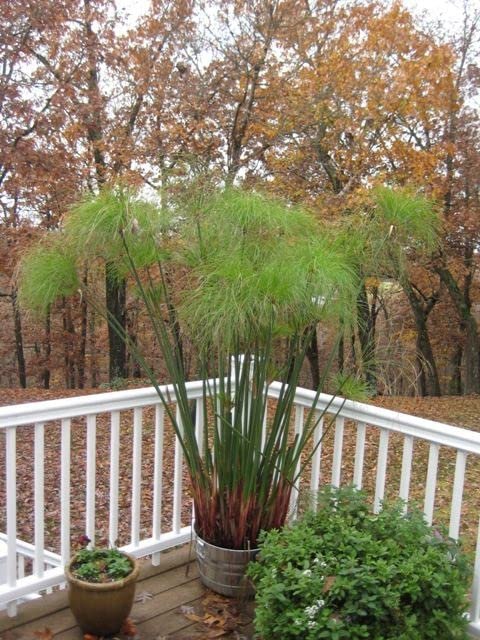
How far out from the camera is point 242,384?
7.71 ft

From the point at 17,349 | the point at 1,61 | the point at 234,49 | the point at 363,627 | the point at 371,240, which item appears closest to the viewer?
the point at 363,627

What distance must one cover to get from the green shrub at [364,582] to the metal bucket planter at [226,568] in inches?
12.4

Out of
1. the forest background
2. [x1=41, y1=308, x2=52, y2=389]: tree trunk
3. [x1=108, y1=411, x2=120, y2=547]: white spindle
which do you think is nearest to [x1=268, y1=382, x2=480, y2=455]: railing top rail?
[x1=108, y1=411, x2=120, y2=547]: white spindle

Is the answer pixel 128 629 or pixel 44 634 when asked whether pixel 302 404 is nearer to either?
pixel 128 629

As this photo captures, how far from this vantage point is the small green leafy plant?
7.04 feet

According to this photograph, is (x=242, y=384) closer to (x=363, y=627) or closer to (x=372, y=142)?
(x=363, y=627)

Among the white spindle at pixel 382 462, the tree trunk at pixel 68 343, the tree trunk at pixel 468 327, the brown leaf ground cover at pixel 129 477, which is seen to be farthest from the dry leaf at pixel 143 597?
the tree trunk at pixel 68 343

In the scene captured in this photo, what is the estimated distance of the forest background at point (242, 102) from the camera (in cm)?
743

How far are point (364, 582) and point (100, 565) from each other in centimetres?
102

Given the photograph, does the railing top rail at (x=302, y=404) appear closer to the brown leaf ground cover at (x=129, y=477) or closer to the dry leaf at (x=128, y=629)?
the dry leaf at (x=128, y=629)

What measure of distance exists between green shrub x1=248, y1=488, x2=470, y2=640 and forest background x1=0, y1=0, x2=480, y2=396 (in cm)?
496

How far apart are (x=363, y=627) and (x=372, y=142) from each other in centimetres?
720

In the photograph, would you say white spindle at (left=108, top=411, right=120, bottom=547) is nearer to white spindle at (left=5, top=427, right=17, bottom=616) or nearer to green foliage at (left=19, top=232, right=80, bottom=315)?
white spindle at (left=5, top=427, right=17, bottom=616)

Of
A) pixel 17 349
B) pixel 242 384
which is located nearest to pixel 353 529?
pixel 242 384
